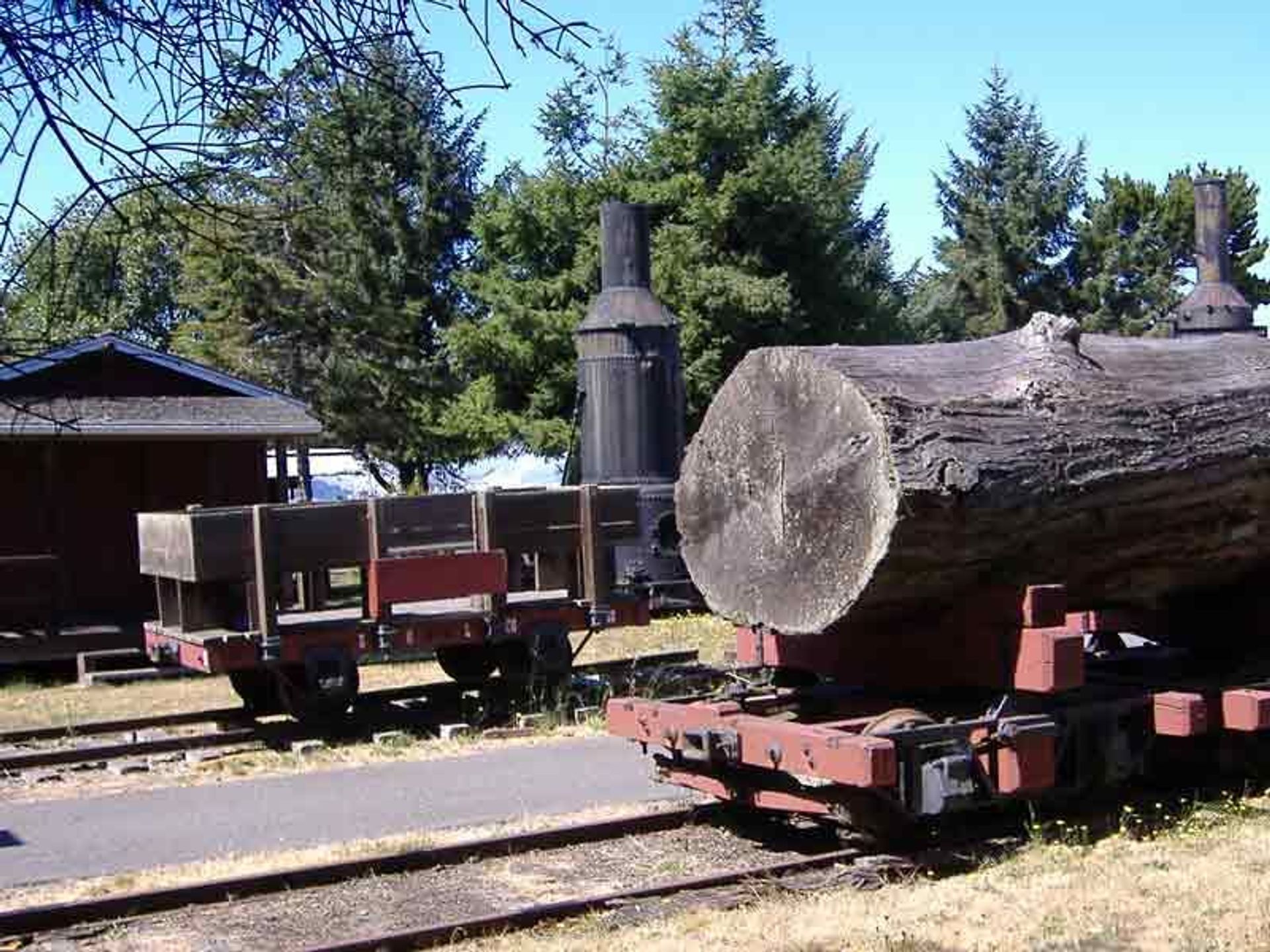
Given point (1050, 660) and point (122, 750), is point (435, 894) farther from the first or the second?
point (122, 750)

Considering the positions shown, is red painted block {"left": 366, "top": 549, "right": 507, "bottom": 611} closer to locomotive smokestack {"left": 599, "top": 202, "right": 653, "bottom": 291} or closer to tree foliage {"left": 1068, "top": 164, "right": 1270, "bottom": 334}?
locomotive smokestack {"left": 599, "top": 202, "right": 653, "bottom": 291}

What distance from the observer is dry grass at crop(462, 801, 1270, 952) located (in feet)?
19.9

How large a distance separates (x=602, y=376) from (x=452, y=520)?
6011 millimetres

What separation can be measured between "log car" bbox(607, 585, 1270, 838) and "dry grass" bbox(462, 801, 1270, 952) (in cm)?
41

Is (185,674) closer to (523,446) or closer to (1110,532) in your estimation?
(1110,532)

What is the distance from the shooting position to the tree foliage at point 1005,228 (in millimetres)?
41906

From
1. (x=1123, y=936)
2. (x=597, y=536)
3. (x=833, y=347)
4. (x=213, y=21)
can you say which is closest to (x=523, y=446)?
(x=597, y=536)

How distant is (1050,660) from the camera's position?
285 inches

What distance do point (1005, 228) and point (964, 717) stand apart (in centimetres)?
3579

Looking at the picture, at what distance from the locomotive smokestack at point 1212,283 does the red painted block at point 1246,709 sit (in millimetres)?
14249

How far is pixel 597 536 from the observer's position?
12758mm

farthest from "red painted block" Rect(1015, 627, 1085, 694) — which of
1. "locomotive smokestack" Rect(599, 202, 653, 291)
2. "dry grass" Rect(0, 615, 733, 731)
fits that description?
"locomotive smokestack" Rect(599, 202, 653, 291)

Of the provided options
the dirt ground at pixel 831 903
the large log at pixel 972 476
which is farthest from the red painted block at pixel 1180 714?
the large log at pixel 972 476

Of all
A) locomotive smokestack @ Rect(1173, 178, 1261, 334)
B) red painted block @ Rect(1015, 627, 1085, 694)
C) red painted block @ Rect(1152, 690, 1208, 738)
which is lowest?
red painted block @ Rect(1152, 690, 1208, 738)
